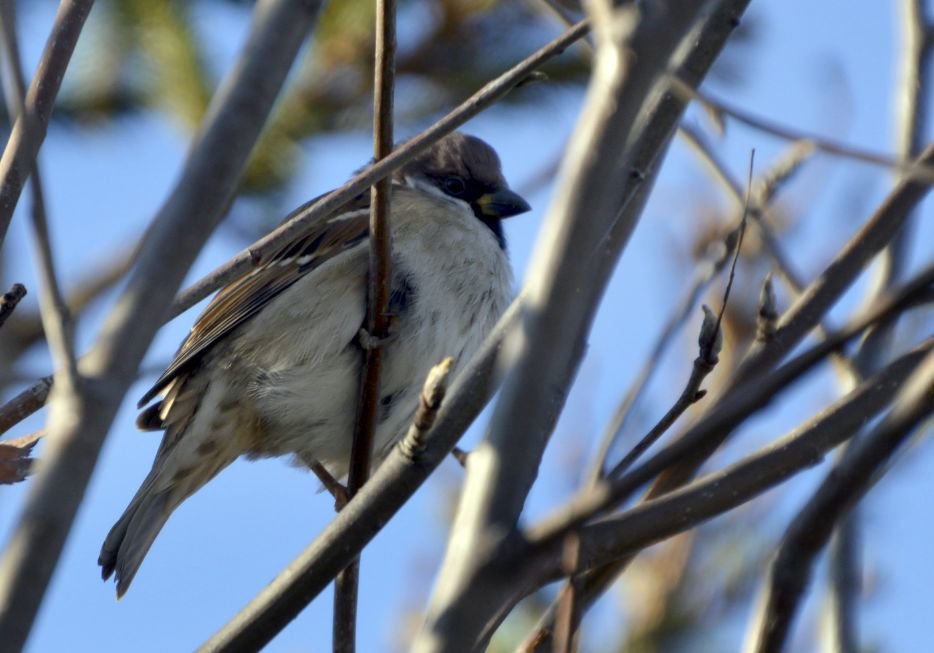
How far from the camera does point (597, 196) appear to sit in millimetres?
1574

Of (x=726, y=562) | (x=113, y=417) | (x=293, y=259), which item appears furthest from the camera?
(x=726, y=562)

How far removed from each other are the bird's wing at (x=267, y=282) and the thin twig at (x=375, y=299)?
545 millimetres

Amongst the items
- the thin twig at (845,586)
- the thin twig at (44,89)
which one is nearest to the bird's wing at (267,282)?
the thin twig at (44,89)

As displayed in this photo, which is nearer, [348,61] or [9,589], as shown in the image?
[9,589]

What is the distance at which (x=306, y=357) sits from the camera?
410 centimetres

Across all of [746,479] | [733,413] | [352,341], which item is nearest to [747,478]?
[746,479]

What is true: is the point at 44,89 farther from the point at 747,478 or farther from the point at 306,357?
the point at 306,357

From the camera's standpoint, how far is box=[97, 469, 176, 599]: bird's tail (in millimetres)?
3814

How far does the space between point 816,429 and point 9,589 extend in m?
1.06

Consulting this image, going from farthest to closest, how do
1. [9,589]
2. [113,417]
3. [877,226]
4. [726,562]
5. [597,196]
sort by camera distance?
[726,562] → [877,226] → [113,417] → [9,589] → [597,196]

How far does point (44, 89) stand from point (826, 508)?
66.6 inches

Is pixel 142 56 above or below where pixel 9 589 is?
above

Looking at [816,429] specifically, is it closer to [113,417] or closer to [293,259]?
[113,417]

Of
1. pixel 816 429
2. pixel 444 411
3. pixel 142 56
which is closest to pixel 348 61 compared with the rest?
pixel 142 56
